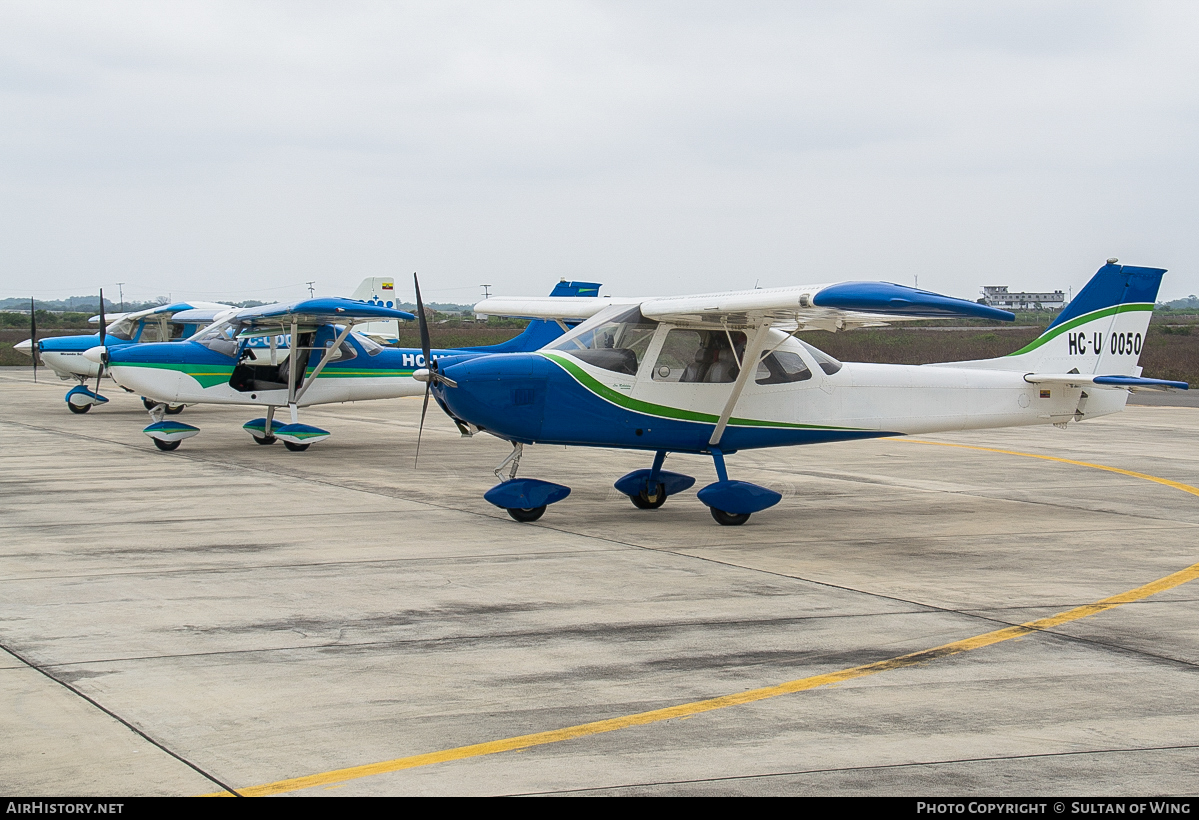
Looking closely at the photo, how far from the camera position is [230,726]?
493 cm

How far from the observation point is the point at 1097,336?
40.0 ft

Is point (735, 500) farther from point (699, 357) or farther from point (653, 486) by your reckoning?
point (699, 357)

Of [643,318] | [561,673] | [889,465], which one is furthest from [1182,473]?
[561,673]

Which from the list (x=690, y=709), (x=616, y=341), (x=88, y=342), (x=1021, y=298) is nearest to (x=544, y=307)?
(x=616, y=341)

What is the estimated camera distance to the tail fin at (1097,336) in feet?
40.0

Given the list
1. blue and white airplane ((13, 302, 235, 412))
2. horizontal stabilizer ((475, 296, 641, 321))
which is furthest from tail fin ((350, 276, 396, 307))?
horizontal stabilizer ((475, 296, 641, 321))

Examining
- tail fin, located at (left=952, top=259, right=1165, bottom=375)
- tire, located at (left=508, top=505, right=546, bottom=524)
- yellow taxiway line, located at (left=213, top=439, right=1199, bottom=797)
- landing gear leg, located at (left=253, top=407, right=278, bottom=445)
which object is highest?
tail fin, located at (left=952, top=259, right=1165, bottom=375)

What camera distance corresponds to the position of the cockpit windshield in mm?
10969

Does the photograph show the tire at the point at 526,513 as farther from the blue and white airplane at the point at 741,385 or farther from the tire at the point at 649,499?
the tire at the point at 649,499

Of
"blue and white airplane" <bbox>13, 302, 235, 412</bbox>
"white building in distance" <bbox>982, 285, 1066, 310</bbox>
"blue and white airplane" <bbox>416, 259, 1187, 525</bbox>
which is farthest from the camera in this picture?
"white building in distance" <bbox>982, 285, 1066, 310</bbox>

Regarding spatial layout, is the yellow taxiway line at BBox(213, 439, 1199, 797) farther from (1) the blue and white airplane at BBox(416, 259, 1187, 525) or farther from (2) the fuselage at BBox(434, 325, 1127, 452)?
(2) the fuselage at BBox(434, 325, 1127, 452)

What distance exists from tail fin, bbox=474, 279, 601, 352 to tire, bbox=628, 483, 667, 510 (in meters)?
5.97

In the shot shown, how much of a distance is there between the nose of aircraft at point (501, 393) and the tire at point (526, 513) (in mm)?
667

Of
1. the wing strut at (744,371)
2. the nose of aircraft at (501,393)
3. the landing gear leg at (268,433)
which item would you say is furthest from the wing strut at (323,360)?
the wing strut at (744,371)
